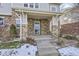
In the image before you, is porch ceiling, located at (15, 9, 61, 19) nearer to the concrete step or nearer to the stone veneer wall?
the stone veneer wall

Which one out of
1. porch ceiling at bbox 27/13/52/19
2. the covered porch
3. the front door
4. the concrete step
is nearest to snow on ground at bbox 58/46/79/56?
the concrete step

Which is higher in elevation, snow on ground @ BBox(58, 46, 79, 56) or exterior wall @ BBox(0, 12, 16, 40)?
exterior wall @ BBox(0, 12, 16, 40)

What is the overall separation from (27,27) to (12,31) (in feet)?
0.99

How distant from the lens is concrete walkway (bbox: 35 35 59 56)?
2.73 meters

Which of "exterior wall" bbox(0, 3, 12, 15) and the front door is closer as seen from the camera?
"exterior wall" bbox(0, 3, 12, 15)

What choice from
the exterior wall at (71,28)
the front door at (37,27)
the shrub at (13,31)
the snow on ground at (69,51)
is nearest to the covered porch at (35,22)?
the front door at (37,27)

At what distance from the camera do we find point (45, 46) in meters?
2.79

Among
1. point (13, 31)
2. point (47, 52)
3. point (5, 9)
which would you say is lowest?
point (47, 52)

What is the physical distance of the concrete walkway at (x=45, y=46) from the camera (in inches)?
107

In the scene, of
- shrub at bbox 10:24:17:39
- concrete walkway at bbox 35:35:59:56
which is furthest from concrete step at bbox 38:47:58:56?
shrub at bbox 10:24:17:39

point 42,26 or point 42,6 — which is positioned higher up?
point 42,6

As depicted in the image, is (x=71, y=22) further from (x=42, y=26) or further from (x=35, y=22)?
(x=35, y=22)

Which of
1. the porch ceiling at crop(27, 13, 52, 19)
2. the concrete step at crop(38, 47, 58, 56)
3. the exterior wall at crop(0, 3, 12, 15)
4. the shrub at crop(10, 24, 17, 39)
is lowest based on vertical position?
the concrete step at crop(38, 47, 58, 56)

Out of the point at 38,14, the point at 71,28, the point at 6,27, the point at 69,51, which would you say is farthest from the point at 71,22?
the point at 6,27
